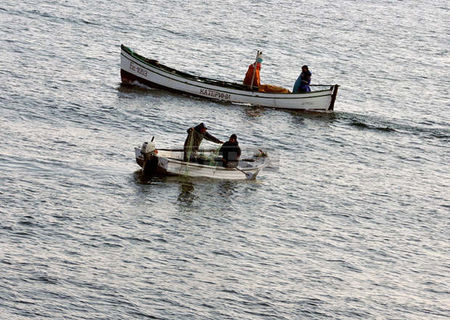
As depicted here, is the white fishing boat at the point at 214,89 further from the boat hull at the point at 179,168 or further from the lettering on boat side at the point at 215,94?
the boat hull at the point at 179,168

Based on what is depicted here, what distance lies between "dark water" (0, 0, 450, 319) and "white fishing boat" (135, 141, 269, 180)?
1.32 ft

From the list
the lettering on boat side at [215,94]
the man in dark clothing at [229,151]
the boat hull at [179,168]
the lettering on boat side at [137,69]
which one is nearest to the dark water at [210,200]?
→ the boat hull at [179,168]

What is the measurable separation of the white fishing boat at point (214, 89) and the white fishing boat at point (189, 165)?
11538mm

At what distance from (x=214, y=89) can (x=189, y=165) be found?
44.3ft

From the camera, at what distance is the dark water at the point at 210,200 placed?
21828mm

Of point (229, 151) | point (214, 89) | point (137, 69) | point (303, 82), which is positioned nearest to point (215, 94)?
point (214, 89)

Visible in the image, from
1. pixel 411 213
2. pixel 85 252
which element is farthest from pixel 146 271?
pixel 411 213

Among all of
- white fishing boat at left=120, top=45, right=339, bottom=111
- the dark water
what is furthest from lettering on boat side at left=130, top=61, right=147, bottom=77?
the dark water

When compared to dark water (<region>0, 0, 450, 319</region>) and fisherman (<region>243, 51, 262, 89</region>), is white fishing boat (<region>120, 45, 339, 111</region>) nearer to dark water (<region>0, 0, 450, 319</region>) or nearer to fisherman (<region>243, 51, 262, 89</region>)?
fisherman (<region>243, 51, 262, 89</region>)

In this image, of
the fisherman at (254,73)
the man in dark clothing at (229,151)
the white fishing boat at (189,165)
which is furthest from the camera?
the fisherman at (254,73)

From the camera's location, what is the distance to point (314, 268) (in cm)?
2427

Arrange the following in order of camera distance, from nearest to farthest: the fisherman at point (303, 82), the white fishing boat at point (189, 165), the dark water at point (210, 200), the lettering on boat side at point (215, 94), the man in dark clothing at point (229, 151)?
the dark water at point (210, 200) → the white fishing boat at point (189, 165) → the man in dark clothing at point (229, 151) → the lettering on boat side at point (215, 94) → the fisherman at point (303, 82)

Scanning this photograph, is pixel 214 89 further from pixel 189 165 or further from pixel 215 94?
pixel 189 165

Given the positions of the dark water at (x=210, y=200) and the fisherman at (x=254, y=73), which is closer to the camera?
the dark water at (x=210, y=200)
